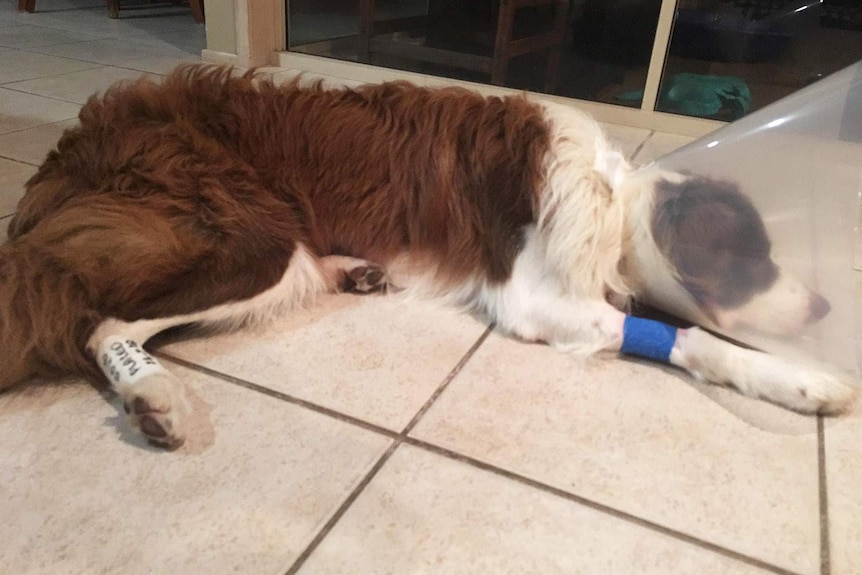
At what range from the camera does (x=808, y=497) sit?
4.00ft

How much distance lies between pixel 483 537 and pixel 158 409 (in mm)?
615

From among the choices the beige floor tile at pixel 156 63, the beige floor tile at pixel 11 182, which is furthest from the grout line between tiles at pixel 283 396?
the beige floor tile at pixel 156 63

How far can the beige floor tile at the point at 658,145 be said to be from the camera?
109 inches

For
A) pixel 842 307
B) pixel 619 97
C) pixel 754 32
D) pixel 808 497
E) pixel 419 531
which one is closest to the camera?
pixel 419 531

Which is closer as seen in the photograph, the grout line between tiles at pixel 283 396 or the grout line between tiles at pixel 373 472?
the grout line between tiles at pixel 373 472

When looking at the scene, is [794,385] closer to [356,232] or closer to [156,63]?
[356,232]

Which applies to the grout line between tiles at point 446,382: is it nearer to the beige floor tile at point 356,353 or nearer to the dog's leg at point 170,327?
the beige floor tile at point 356,353

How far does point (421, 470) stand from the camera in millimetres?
1218

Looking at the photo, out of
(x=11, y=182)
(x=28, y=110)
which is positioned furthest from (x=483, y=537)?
(x=28, y=110)

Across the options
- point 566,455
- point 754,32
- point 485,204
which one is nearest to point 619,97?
point 754,32

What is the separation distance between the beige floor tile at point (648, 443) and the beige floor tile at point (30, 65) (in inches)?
130

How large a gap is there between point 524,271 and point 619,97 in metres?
2.02

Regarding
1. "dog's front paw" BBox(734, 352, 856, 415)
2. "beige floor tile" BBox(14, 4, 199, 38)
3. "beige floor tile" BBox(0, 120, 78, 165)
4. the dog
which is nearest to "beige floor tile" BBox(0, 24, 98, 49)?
"beige floor tile" BBox(14, 4, 199, 38)

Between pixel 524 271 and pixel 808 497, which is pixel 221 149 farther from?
pixel 808 497
